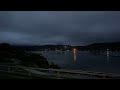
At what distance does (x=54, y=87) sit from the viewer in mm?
3043

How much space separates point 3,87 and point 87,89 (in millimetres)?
1221
